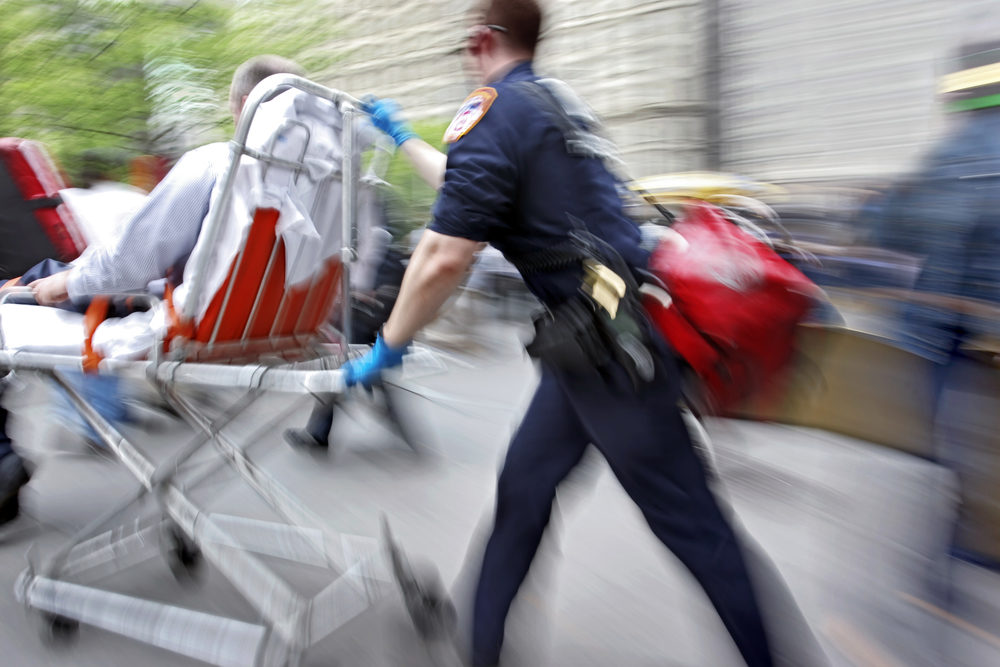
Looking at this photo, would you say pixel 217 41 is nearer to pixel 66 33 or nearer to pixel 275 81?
pixel 66 33

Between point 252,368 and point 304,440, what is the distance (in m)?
2.49

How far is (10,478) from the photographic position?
366 centimetres

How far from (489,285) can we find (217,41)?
4508mm

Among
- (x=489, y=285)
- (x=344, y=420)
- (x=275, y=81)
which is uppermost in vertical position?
(x=275, y=81)

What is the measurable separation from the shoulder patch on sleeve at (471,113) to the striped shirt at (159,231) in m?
0.81

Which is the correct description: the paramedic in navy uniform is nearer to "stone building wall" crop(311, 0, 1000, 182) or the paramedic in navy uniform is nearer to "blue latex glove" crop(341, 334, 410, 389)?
"blue latex glove" crop(341, 334, 410, 389)

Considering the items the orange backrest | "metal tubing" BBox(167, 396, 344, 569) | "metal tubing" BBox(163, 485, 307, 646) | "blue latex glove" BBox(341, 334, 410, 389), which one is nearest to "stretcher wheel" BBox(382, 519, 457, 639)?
"metal tubing" BBox(167, 396, 344, 569)

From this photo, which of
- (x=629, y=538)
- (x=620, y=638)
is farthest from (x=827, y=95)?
(x=620, y=638)

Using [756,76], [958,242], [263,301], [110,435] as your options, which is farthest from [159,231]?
[756,76]

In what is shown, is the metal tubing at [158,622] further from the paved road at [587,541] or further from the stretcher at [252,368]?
the paved road at [587,541]

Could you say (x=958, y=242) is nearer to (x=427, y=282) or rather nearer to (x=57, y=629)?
(x=427, y=282)

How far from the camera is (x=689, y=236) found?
81.0 inches

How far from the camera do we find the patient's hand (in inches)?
109

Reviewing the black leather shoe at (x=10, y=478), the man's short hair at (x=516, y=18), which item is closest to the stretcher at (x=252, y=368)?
the man's short hair at (x=516, y=18)
